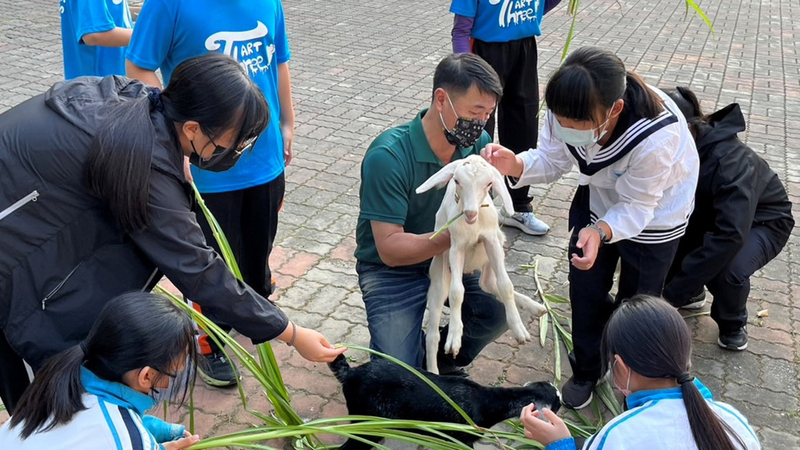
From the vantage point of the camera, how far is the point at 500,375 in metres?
4.12

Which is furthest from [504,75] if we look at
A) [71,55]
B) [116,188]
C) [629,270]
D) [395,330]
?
[116,188]

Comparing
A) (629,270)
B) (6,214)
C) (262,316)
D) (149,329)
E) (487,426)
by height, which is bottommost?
(487,426)

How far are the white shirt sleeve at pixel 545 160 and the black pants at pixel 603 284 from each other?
392 millimetres

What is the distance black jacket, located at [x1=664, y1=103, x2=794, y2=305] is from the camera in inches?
148

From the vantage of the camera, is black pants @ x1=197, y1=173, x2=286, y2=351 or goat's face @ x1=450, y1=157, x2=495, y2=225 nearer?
goat's face @ x1=450, y1=157, x2=495, y2=225

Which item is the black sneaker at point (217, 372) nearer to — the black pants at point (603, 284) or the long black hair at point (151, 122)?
the long black hair at point (151, 122)

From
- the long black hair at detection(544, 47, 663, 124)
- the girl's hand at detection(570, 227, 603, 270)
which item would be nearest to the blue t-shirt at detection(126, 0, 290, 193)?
the long black hair at detection(544, 47, 663, 124)

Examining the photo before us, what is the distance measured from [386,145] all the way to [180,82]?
126 cm

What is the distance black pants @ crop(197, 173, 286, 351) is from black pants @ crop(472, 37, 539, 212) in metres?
2.26

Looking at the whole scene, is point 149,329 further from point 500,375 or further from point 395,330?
point 500,375

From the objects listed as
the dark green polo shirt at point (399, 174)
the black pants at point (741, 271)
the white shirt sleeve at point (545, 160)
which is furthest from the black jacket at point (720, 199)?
the dark green polo shirt at point (399, 174)

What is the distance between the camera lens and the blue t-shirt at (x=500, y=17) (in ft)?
17.4

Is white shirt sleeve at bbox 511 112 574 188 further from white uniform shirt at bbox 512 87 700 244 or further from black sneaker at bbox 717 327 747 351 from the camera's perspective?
black sneaker at bbox 717 327 747 351

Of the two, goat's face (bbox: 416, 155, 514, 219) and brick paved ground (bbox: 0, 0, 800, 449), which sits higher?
goat's face (bbox: 416, 155, 514, 219)
